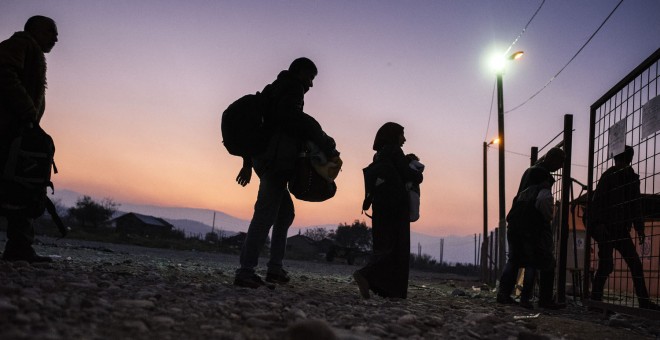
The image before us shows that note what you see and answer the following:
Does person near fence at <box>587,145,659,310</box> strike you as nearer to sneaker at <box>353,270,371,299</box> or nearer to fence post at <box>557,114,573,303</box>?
fence post at <box>557,114,573,303</box>

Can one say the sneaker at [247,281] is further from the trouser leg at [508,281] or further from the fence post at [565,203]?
the fence post at [565,203]

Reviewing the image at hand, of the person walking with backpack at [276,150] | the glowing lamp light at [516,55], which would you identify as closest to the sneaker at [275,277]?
the person walking with backpack at [276,150]

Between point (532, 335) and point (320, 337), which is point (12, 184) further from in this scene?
point (532, 335)

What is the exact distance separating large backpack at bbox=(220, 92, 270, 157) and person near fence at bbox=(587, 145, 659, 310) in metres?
3.57

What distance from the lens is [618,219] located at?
16.2 ft

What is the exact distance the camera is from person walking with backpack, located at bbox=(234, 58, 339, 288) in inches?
147

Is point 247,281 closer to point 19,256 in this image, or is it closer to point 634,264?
point 19,256

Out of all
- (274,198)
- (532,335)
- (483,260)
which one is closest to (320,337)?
(532,335)

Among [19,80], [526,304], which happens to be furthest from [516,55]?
[19,80]

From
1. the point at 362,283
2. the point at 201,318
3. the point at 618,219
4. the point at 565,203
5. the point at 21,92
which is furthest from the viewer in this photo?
the point at 565,203

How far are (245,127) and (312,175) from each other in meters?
0.69

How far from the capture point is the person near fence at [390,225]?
412 centimetres

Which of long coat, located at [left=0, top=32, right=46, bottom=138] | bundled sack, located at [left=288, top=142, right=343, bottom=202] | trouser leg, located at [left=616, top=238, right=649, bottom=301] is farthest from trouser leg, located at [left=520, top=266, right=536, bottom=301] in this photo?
long coat, located at [left=0, top=32, right=46, bottom=138]

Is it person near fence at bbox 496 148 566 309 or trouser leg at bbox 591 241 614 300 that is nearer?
person near fence at bbox 496 148 566 309
